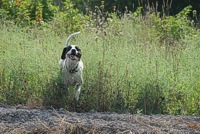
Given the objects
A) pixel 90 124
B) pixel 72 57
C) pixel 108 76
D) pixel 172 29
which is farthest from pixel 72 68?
pixel 172 29

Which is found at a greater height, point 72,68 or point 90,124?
point 72,68

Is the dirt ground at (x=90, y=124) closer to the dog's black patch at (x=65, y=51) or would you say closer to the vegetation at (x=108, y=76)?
the vegetation at (x=108, y=76)

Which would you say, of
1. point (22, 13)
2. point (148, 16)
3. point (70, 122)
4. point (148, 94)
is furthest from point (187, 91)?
point (22, 13)

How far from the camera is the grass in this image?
28.8 ft

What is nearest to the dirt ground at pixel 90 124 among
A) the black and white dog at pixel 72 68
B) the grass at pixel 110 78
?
the grass at pixel 110 78

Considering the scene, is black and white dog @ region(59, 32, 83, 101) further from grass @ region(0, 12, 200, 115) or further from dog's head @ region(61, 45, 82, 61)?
grass @ region(0, 12, 200, 115)

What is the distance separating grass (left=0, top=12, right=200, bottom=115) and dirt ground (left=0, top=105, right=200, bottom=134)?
130 cm

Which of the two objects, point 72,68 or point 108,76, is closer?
point 108,76

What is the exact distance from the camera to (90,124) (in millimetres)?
6609

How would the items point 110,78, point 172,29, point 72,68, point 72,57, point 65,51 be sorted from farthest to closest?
point 172,29
point 65,51
point 72,68
point 72,57
point 110,78

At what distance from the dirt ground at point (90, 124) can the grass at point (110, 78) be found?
1.30m

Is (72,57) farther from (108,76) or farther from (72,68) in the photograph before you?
(108,76)

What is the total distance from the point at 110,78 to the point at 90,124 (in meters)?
2.33

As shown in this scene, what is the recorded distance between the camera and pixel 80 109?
8953mm
